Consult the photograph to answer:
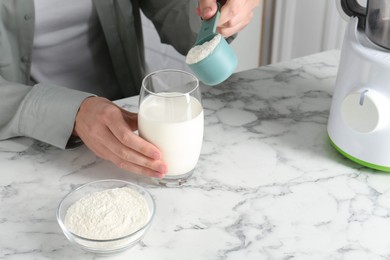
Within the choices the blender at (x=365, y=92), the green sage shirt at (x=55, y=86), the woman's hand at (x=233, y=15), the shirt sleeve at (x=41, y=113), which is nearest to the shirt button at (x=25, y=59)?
the green sage shirt at (x=55, y=86)

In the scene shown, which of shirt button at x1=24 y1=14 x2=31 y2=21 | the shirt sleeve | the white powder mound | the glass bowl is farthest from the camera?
shirt button at x1=24 y1=14 x2=31 y2=21

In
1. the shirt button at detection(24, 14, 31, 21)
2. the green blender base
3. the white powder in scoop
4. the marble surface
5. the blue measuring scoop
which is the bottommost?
the marble surface

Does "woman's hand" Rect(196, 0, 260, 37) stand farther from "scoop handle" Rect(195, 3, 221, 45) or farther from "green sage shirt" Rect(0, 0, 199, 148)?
"green sage shirt" Rect(0, 0, 199, 148)

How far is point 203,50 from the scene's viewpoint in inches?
31.9

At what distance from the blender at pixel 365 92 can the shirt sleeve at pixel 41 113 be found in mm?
397

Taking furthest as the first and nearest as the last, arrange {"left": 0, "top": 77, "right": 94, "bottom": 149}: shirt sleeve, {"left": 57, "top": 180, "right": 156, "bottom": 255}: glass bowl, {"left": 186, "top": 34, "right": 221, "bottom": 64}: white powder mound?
1. {"left": 0, "top": 77, "right": 94, "bottom": 149}: shirt sleeve
2. {"left": 186, "top": 34, "right": 221, "bottom": 64}: white powder mound
3. {"left": 57, "top": 180, "right": 156, "bottom": 255}: glass bowl

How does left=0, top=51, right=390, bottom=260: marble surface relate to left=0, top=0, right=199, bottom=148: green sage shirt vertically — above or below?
below

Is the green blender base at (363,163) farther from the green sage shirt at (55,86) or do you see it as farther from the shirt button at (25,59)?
the shirt button at (25,59)

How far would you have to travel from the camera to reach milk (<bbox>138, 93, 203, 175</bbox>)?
808mm

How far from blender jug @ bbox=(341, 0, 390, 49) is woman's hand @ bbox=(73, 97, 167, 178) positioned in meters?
0.36

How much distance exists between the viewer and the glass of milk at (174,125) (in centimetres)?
81

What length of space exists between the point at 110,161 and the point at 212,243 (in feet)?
0.79

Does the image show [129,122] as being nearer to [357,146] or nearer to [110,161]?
[110,161]

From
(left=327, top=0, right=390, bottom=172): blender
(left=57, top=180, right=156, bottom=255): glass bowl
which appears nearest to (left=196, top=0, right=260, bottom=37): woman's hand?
(left=327, top=0, right=390, bottom=172): blender
